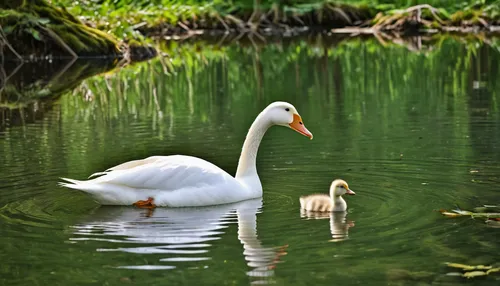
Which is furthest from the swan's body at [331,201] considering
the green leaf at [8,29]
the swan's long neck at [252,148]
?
the green leaf at [8,29]

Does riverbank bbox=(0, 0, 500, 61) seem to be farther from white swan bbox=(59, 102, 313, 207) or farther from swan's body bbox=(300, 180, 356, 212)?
swan's body bbox=(300, 180, 356, 212)

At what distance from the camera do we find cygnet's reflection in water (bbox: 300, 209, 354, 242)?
7892 millimetres

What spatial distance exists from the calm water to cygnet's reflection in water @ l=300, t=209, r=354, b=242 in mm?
35

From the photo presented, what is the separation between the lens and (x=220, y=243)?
7.77 m

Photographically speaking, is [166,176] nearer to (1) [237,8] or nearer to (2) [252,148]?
(2) [252,148]

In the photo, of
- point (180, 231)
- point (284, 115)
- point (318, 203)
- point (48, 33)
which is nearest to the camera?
point (180, 231)

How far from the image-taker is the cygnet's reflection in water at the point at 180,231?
23.9 feet

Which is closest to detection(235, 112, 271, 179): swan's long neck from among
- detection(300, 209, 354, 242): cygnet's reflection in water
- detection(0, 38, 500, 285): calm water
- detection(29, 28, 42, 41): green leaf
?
detection(0, 38, 500, 285): calm water

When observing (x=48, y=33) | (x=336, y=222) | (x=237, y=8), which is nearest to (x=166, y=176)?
(x=336, y=222)

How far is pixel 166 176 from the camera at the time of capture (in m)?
9.31

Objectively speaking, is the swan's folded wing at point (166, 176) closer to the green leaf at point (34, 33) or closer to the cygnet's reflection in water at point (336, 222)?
the cygnet's reflection in water at point (336, 222)

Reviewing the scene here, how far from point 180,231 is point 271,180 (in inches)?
96.4

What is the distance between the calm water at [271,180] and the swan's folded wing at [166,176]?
0.26m

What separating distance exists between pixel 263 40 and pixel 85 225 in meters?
26.8
